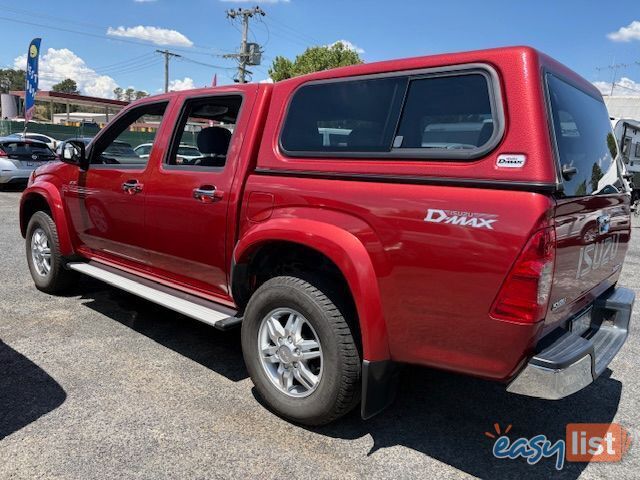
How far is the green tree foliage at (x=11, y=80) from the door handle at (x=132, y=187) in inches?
5122

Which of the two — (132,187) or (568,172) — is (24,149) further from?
(568,172)

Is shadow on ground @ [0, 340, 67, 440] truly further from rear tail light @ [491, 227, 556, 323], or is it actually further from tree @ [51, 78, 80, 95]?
tree @ [51, 78, 80, 95]

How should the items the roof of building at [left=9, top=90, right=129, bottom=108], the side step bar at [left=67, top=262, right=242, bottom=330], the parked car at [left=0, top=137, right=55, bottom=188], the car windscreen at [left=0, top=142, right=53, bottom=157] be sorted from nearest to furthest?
the side step bar at [left=67, top=262, right=242, bottom=330] → the parked car at [left=0, top=137, right=55, bottom=188] → the car windscreen at [left=0, top=142, right=53, bottom=157] → the roof of building at [left=9, top=90, right=129, bottom=108]

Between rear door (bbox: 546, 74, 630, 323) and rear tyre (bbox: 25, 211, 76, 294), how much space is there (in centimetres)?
431

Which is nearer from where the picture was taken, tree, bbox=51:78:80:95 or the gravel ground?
the gravel ground

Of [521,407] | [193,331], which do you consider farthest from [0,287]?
[521,407]

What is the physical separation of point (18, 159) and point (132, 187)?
12183 mm

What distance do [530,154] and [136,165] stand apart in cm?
305

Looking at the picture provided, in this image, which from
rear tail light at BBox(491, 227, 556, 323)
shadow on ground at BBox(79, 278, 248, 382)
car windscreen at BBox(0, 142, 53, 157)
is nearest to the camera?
rear tail light at BBox(491, 227, 556, 323)

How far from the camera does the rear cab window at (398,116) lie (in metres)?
2.44

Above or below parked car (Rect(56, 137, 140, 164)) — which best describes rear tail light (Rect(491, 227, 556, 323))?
below

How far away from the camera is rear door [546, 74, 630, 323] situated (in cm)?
236

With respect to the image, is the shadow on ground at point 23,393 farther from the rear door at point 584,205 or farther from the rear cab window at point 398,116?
the rear door at point 584,205

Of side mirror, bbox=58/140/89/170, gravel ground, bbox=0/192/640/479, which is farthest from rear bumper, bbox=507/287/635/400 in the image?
side mirror, bbox=58/140/89/170
